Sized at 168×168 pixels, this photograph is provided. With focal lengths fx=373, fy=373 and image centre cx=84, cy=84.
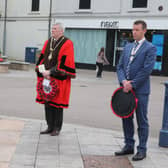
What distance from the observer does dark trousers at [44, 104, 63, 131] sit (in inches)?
257

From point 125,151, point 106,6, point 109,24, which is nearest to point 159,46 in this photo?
point 109,24

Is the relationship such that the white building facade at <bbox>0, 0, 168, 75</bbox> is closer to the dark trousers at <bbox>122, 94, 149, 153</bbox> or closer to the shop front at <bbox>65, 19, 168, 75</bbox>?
Answer: the shop front at <bbox>65, 19, 168, 75</bbox>

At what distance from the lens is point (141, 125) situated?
5281 millimetres

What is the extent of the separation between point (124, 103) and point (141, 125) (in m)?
0.40

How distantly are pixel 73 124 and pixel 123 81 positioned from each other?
2.96m

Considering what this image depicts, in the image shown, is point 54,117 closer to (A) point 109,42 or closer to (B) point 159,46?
(B) point 159,46

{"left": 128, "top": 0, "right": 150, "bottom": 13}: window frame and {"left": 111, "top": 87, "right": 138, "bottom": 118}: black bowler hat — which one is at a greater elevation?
{"left": 128, "top": 0, "right": 150, "bottom": 13}: window frame

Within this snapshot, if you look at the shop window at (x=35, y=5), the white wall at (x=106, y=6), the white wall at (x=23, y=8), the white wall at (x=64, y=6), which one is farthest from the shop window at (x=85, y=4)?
the shop window at (x=35, y=5)

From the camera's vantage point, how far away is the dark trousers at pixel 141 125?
519cm

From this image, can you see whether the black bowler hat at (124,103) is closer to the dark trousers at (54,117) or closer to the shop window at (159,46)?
the dark trousers at (54,117)

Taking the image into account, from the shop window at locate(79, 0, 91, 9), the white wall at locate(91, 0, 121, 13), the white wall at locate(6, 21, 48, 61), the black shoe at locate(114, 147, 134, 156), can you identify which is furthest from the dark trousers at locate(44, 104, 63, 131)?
the white wall at locate(6, 21, 48, 61)

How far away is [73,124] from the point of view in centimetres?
786

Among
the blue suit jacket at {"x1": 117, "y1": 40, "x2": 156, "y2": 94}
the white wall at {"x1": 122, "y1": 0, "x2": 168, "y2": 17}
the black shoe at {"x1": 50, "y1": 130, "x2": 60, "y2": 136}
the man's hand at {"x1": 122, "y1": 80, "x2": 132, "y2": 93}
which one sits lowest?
the black shoe at {"x1": 50, "y1": 130, "x2": 60, "y2": 136}

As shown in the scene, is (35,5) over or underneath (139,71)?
over
